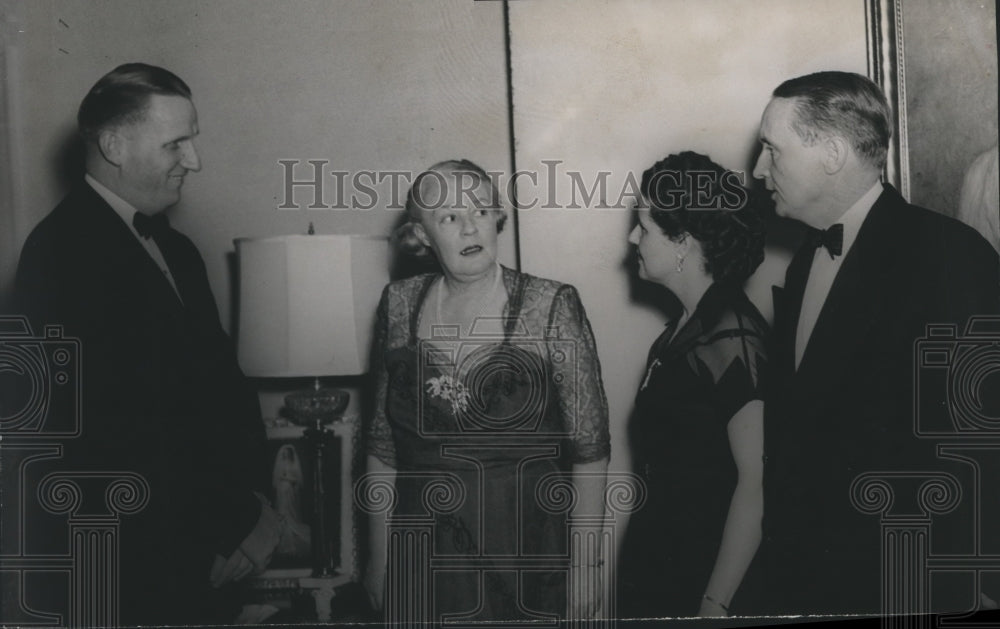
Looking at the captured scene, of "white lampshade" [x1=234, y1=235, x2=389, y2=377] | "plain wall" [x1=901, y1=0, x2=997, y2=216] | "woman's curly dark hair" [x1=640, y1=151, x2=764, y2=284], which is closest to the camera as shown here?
"white lampshade" [x1=234, y1=235, x2=389, y2=377]

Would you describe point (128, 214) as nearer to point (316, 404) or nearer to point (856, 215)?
point (316, 404)

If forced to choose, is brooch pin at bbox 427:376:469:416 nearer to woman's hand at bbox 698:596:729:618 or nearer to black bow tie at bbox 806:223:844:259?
woman's hand at bbox 698:596:729:618

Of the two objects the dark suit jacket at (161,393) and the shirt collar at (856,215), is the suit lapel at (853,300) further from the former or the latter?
the dark suit jacket at (161,393)

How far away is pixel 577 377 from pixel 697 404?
432mm

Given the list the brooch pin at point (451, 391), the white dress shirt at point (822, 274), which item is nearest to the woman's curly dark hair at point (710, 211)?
the white dress shirt at point (822, 274)

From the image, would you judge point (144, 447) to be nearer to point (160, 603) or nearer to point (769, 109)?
point (160, 603)

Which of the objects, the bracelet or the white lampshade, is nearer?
the white lampshade

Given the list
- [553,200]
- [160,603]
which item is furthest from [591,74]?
[160,603]

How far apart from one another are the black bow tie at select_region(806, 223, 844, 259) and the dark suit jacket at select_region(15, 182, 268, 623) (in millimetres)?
2073

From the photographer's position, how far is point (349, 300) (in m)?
4.16

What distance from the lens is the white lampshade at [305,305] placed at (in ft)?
13.5

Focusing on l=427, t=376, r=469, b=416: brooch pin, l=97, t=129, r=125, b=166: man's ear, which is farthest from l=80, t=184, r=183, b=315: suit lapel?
l=427, t=376, r=469, b=416: brooch pin

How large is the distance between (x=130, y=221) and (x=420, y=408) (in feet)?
3.99

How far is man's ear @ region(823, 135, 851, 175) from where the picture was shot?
4.25 metres
